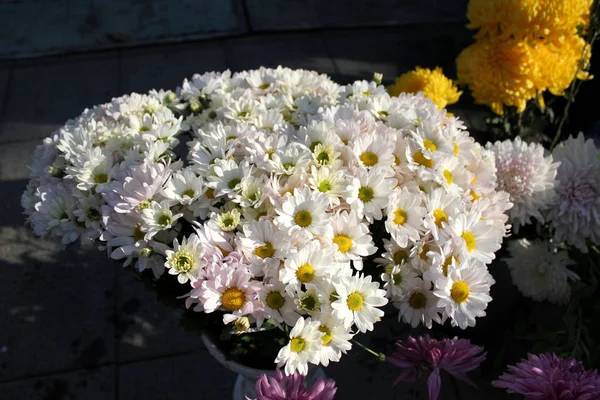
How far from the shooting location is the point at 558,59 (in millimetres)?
1590

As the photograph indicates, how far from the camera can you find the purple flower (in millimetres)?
767

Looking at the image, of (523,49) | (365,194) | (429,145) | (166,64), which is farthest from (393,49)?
(365,194)

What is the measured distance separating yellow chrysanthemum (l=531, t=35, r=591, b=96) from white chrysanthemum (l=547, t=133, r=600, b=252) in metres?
0.42

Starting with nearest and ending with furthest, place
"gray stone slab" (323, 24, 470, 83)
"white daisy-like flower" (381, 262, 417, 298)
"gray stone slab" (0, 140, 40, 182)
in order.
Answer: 1. "white daisy-like flower" (381, 262, 417, 298)
2. "gray stone slab" (0, 140, 40, 182)
3. "gray stone slab" (323, 24, 470, 83)

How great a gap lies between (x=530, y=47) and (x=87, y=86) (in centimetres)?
256

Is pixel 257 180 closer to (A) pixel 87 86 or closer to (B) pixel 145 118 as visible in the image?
(B) pixel 145 118

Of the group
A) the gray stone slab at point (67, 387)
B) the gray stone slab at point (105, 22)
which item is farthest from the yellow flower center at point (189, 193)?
the gray stone slab at point (105, 22)

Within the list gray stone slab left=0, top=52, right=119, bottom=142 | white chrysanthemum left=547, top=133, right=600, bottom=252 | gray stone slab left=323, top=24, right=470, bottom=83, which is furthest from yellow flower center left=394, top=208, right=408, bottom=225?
gray stone slab left=0, top=52, right=119, bottom=142

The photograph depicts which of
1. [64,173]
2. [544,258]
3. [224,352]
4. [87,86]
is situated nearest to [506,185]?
[544,258]

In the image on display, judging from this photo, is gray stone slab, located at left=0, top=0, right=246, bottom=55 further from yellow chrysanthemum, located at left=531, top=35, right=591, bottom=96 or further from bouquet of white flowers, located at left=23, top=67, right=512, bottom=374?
bouquet of white flowers, located at left=23, top=67, right=512, bottom=374

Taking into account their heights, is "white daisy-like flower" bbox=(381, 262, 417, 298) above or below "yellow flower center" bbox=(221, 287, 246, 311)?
above

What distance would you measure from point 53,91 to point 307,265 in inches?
113

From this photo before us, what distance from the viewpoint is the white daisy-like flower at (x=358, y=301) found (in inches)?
34.1

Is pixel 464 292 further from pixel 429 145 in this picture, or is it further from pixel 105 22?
pixel 105 22
